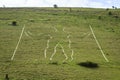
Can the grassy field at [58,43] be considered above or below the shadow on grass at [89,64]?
above

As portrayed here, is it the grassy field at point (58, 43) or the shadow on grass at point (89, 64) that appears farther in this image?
the shadow on grass at point (89, 64)

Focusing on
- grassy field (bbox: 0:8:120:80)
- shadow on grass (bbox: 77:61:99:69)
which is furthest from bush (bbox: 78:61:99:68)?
grassy field (bbox: 0:8:120:80)

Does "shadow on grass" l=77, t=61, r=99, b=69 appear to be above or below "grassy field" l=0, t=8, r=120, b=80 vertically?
below

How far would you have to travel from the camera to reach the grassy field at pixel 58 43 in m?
36.8

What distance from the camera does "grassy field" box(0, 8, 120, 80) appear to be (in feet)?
121

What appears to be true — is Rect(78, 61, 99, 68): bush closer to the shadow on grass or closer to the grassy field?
the shadow on grass

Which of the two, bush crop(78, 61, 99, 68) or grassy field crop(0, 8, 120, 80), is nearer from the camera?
grassy field crop(0, 8, 120, 80)

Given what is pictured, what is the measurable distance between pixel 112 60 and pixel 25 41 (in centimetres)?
1500

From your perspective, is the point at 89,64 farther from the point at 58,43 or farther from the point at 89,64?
the point at 58,43

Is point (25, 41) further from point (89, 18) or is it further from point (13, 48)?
point (89, 18)

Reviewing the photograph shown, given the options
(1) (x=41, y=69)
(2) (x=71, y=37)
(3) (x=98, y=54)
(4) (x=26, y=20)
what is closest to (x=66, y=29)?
(2) (x=71, y=37)

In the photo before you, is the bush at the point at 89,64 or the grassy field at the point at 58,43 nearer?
the grassy field at the point at 58,43

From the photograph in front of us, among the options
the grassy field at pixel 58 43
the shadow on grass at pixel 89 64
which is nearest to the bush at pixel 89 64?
the shadow on grass at pixel 89 64

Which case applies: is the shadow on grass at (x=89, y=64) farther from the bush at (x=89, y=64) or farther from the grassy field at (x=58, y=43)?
the grassy field at (x=58, y=43)
